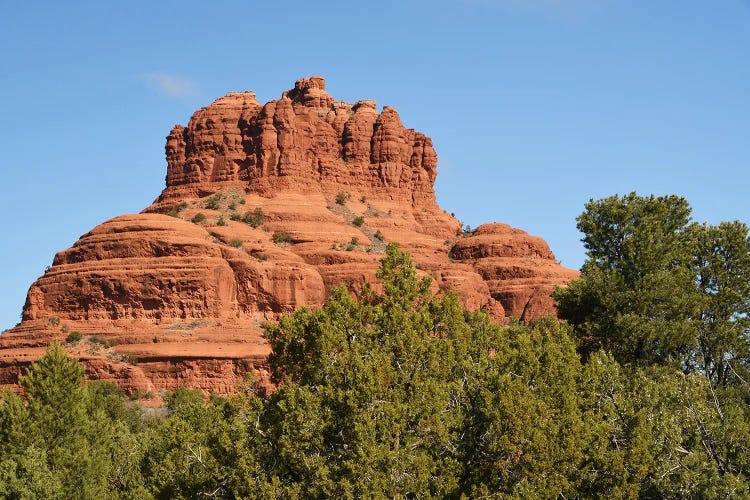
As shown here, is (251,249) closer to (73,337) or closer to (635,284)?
(73,337)

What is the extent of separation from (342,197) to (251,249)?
28374mm

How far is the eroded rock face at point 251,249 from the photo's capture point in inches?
3912

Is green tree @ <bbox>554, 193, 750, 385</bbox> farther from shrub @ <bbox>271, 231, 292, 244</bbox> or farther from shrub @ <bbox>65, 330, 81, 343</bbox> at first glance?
shrub @ <bbox>271, 231, 292, 244</bbox>

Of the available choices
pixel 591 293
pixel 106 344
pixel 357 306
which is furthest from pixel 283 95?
pixel 357 306

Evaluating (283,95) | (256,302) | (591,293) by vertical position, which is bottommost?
(591,293)

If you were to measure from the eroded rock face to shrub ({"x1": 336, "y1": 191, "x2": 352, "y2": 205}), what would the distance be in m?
0.18

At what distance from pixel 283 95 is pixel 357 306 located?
11770 cm

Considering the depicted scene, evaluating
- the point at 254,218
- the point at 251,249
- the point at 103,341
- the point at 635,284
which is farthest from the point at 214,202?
the point at 635,284

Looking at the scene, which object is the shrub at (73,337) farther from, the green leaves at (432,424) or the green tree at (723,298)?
the green tree at (723,298)

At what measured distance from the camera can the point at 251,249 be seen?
4395 inches

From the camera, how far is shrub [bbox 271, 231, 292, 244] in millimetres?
118812

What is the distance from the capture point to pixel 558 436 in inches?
1478

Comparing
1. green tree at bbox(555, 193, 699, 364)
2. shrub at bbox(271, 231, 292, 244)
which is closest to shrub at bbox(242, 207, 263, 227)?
shrub at bbox(271, 231, 292, 244)

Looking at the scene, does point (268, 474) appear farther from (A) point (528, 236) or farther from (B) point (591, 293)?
(A) point (528, 236)
